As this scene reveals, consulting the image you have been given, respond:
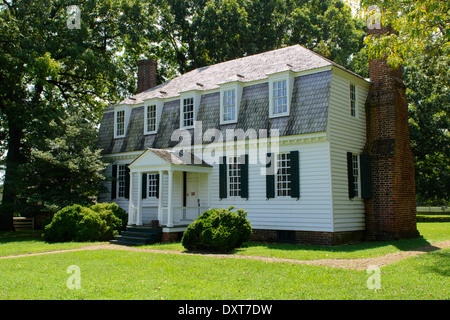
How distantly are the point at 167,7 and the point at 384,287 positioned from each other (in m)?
28.9

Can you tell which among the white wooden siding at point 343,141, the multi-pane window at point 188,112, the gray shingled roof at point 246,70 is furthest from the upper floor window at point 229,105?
the white wooden siding at point 343,141

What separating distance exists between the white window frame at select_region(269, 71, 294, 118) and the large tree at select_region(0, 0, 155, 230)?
10753mm

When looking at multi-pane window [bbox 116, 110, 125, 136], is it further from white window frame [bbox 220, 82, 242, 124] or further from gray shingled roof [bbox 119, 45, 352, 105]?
white window frame [bbox 220, 82, 242, 124]

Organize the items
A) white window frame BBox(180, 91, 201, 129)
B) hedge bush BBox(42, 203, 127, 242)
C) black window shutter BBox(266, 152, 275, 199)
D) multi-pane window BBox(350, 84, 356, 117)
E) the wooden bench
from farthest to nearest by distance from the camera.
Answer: the wooden bench → white window frame BBox(180, 91, 201, 129) → hedge bush BBox(42, 203, 127, 242) → multi-pane window BBox(350, 84, 356, 117) → black window shutter BBox(266, 152, 275, 199)

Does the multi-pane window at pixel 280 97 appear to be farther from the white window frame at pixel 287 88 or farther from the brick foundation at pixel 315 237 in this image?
the brick foundation at pixel 315 237

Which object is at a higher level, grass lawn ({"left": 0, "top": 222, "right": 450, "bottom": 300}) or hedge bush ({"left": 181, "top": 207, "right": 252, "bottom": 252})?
hedge bush ({"left": 181, "top": 207, "right": 252, "bottom": 252})

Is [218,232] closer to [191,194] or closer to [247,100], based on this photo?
[191,194]

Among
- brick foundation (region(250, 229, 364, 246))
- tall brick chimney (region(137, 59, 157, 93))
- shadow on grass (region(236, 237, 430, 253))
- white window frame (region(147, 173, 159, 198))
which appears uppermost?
tall brick chimney (region(137, 59, 157, 93))

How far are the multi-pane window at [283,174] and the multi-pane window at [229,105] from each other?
124 inches

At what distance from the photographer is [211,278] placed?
9.23 metres

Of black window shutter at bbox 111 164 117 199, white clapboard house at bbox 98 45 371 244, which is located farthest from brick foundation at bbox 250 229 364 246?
black window shutter at bbox 111 164 117 199

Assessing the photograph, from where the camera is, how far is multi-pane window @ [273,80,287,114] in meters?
16.8

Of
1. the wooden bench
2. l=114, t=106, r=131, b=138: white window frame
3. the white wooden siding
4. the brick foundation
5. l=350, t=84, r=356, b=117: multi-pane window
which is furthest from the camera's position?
the wooden bench

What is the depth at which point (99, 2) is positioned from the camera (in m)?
25.1
